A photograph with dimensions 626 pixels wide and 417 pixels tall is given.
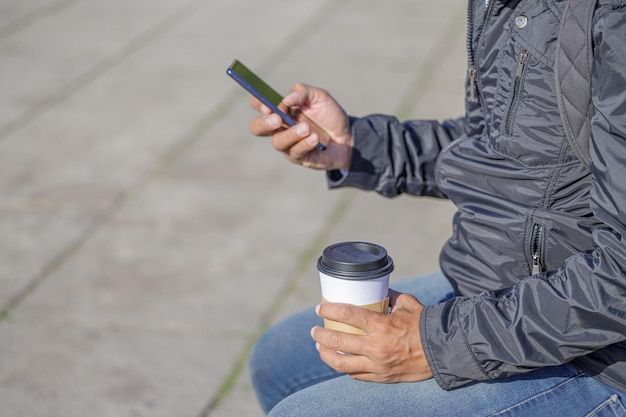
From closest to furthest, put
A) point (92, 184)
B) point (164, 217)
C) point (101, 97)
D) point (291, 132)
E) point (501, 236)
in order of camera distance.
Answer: point (501, 236)
point (291, 132)
point (164, 217)
point (92, 184)
point (101, 97)

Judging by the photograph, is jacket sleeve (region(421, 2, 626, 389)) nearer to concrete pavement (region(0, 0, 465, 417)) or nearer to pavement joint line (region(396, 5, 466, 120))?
concrete pavement (region(0, 0, 465, 417))

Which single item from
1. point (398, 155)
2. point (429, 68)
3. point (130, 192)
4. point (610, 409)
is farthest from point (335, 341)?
point (429, 68)

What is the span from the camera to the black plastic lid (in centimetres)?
173

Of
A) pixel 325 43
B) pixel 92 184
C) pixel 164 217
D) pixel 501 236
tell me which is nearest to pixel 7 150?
pixel 92 184

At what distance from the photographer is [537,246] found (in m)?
1.79

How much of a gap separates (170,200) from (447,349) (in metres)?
2.95

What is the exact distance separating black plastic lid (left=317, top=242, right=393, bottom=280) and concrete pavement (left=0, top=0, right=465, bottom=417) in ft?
4.54

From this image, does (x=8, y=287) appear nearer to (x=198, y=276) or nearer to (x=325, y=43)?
(x=198, y=276)

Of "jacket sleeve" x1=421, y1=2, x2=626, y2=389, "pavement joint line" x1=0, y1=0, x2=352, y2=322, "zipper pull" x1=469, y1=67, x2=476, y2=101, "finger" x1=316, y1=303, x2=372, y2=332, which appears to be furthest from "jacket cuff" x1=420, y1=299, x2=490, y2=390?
"pavement joint line" x1=0, y1=0, x2=352, y2=322

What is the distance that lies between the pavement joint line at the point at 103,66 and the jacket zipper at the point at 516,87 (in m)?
3.98

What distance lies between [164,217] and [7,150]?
1.27 metres

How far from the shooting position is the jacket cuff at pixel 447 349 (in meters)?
1.69

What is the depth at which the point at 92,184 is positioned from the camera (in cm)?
464

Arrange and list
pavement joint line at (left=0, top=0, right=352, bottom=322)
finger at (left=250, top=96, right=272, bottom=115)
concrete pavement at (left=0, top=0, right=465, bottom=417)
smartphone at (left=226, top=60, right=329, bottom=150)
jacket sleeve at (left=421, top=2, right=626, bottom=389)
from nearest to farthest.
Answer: jacket sleeve at (left=421, top=2, right=626, bottom=389)
smartphone at (left=226, top=60, right=329, bottom=150)
finger at (left=250, top=96, right=272, bottom=115)
concrete pavement at (left=0, top=0, right=465, bottom=417)
pavement joint line at (left=0, top=0, right=352, bottom=322)
